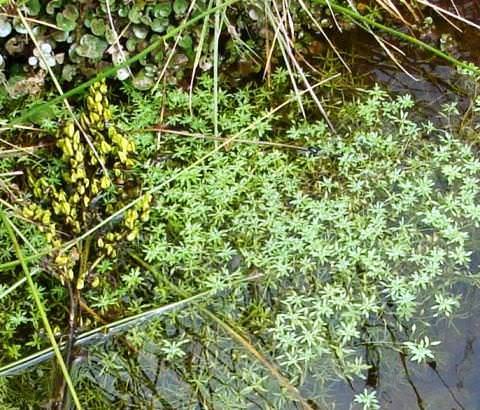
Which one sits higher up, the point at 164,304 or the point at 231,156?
the point at 231,156

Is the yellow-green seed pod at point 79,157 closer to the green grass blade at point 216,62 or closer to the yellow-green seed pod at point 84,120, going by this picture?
the yellow-green seed pod at point 84,120

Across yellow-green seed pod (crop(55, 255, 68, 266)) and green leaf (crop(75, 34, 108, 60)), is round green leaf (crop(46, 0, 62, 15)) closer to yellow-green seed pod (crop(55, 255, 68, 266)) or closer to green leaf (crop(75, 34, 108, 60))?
green leaf (crop(75, 34, 108, 60))

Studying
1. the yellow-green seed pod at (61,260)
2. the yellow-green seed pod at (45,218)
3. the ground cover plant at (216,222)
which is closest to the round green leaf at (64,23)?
the ground cover plant at (216,222)

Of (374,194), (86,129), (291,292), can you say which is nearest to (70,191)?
(86,129)

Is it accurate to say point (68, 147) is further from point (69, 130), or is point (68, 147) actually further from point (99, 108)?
point (99, 108)

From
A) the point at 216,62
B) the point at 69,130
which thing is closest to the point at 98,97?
the point at 69,130

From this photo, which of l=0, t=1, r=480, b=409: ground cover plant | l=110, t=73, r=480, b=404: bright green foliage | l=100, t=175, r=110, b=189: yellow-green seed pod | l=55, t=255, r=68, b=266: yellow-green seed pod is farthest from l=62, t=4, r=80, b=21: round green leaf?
l=55, t=255, r=68, b=266: yellow-green seed pod

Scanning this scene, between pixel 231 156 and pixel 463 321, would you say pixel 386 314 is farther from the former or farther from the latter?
pixel 231 156
